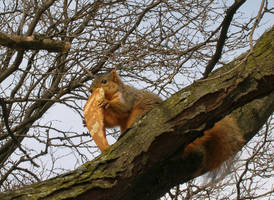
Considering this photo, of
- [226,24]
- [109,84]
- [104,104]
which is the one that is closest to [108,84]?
[109,84]

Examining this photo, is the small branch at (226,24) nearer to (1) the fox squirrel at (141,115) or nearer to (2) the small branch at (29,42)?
(1) the fox squirrel at (141,115)

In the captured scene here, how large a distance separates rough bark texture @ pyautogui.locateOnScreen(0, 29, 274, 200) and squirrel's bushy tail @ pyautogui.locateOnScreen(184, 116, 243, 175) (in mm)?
263

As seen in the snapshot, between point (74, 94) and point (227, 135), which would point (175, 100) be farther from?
point (74, 94)

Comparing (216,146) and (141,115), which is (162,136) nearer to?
(141,115)

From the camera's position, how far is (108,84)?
3592 mm

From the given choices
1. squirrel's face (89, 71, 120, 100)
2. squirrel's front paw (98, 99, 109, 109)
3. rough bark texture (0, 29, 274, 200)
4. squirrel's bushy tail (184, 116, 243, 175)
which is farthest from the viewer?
squirrel's face (89, 71, 120, 100)

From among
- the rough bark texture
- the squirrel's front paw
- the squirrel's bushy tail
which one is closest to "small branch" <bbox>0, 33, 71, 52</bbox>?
the squirrel's front paw

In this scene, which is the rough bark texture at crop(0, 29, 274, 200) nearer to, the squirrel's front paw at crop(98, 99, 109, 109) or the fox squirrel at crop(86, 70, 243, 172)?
the fox squirrel at crop(86, 70, 243, 172)

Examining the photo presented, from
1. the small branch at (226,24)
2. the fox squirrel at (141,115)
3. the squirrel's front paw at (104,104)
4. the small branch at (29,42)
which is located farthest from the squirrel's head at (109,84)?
the small branch at (226,24)

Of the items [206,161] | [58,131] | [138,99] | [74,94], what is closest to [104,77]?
[138,99]

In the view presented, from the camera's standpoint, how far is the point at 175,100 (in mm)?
2207

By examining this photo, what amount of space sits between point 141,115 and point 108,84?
1.22 metres

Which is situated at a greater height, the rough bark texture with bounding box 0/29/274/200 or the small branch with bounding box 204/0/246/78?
the small branch with bounding box 204/0/246/78

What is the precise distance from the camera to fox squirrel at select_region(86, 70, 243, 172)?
2543mm
